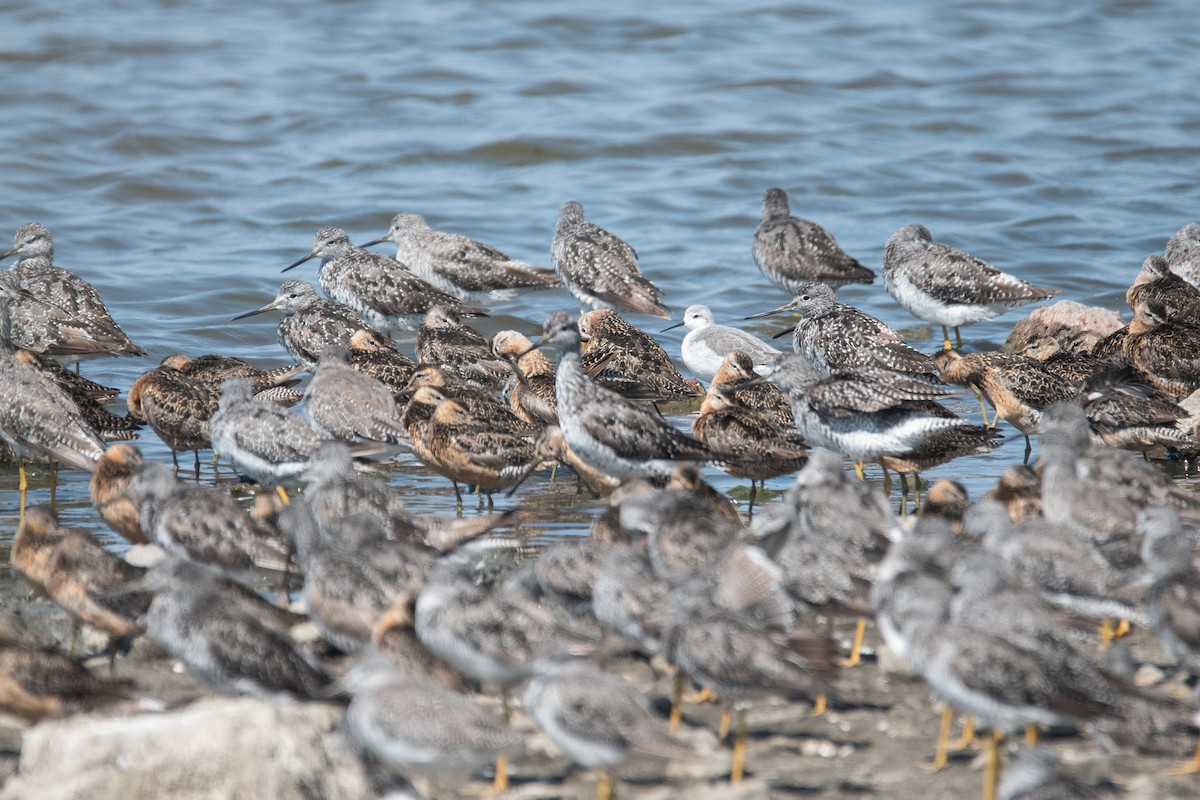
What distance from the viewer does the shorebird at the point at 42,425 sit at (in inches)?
377

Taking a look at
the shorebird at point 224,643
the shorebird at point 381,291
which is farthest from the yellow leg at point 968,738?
→ the shorebird at point 381,291

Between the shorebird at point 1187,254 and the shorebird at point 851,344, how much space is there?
16.3ft

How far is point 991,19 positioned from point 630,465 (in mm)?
24168

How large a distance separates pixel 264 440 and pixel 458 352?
11.4ft

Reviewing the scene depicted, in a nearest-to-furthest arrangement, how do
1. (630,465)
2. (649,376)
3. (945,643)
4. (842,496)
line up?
(945,643)
(842,496)
(630,465)
(649,376)

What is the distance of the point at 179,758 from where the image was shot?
4.97 metres

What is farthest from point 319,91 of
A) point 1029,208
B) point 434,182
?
point 1029,208

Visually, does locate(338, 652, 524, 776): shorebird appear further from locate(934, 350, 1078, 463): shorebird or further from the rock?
locate(934, 350, 1078, 463): shorebird

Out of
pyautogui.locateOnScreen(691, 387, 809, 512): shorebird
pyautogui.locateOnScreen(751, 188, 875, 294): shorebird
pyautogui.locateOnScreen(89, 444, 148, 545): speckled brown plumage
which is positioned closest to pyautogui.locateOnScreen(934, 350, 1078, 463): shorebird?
pyautogui.locateOnScreen(691, 387, 809, 512): shorebird

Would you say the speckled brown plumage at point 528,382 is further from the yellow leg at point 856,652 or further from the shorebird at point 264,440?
the yellow leg at point 856,652

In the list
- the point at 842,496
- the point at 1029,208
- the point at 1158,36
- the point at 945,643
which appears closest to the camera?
the point at 945,643

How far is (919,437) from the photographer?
368 inches

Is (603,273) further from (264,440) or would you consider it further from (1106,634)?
(1106,634)

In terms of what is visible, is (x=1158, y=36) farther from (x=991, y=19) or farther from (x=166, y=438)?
(x=166, y=438)
